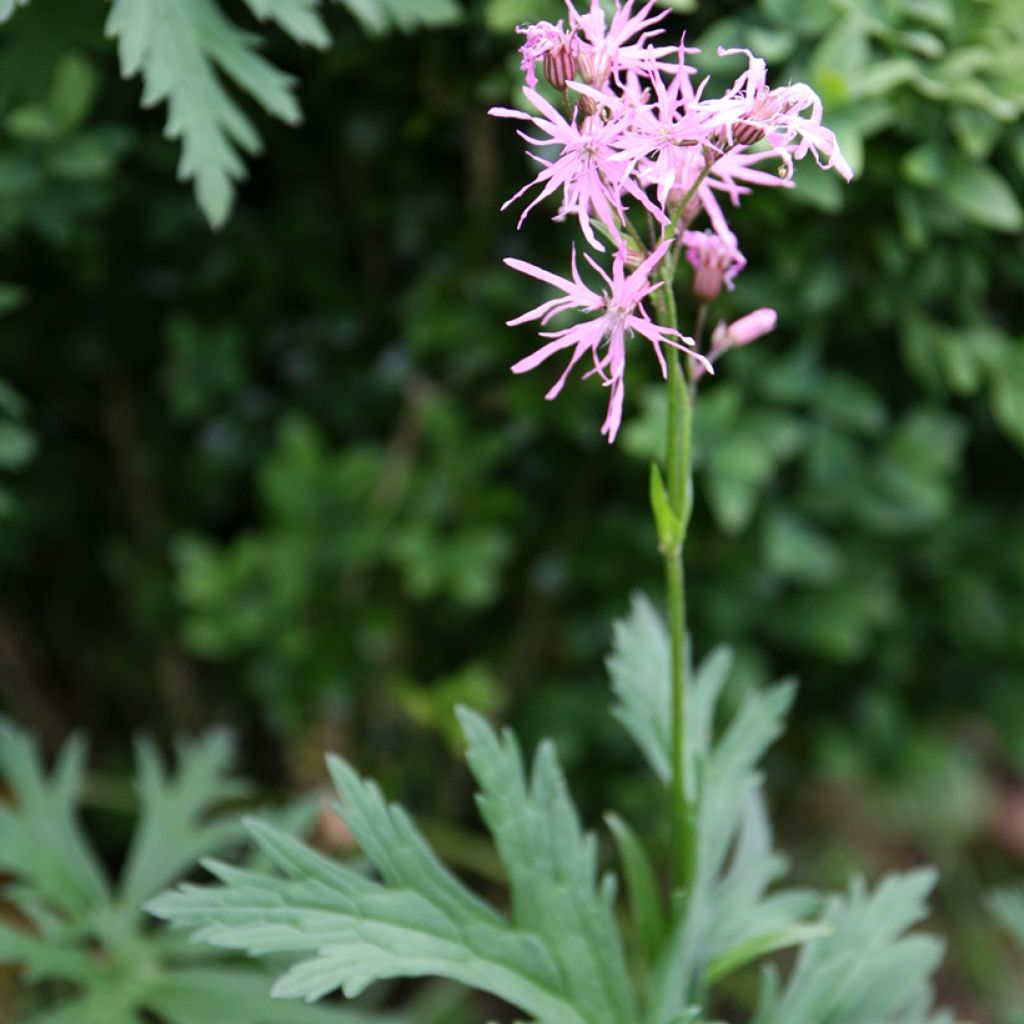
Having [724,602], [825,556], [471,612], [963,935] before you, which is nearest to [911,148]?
[825,556]

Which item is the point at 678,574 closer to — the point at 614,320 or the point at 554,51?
the point at 614,320

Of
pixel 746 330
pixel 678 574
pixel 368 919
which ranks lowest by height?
pixel 368 919

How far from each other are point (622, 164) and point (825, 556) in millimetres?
923

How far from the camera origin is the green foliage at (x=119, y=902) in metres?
1.25

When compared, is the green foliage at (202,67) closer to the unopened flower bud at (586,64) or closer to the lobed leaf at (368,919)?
the unopened flower bud at (586,64)

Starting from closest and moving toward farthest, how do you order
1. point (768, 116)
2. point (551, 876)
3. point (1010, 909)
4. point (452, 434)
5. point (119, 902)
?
point (768, 116)
point (551, 876)
point (1010, 909)
point (119, 902)
point (452, 434)

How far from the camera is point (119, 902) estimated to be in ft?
4.62

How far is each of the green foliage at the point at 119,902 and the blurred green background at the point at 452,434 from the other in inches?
11.8

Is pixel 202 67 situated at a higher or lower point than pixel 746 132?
higher

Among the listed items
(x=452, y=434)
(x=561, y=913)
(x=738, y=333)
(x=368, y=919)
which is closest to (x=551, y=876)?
(x=561, y=913)

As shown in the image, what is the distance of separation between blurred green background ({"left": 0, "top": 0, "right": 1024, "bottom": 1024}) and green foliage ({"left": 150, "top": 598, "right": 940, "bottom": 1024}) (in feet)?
1.51

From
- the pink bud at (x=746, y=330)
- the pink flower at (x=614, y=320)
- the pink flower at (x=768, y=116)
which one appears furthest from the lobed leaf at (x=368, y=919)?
the pink flower at (x=768, y=116)

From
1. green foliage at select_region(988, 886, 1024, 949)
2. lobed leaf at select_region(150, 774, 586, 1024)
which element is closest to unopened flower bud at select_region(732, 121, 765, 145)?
lobed leaf at select_region(150, 774, 586, 1024)

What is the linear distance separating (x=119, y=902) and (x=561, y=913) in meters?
0.67
